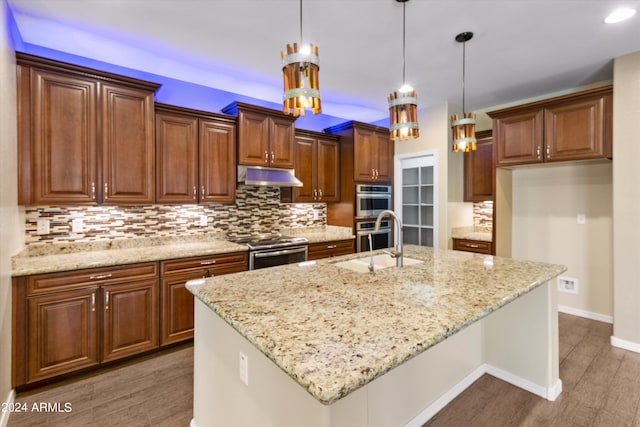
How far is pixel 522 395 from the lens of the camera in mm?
2145

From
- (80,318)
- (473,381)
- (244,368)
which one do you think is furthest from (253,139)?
(473,381)

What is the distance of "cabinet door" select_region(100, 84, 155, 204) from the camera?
8.79 ft

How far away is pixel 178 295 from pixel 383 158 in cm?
330

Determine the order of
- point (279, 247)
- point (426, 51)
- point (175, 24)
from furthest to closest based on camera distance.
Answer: point (279, 247)
point (426, 51)
point (175, 24)

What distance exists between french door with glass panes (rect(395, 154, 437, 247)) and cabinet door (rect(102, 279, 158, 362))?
11.6 feet

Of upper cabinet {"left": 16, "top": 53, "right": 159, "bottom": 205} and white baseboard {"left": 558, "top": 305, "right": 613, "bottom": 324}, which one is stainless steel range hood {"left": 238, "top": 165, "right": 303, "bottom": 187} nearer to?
upper cabinet {"left": 16, "top": 53, "right": 159, "bottom": 205}

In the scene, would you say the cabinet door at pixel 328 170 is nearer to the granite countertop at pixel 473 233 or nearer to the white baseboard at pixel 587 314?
the granite countertop at pixel 473 233

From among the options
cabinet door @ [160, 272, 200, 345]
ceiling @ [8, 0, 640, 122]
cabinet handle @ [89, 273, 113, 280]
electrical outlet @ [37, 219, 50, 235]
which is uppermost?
ceiling @ [8, 0, 640, 122]

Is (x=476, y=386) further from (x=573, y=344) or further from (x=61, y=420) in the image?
(x=61, y=420)

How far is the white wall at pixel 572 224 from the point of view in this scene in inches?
134

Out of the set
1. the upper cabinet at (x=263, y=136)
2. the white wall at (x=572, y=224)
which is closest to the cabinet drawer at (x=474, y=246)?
the white wall at (x=572, y=224)

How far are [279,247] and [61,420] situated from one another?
212cm

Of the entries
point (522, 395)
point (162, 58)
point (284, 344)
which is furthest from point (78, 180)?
point (522, 395)

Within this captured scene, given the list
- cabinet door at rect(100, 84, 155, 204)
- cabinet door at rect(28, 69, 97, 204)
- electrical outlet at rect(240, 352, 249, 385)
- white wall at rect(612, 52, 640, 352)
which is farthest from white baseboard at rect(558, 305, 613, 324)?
cabinet door at rect(28, 69, 97, 204)
